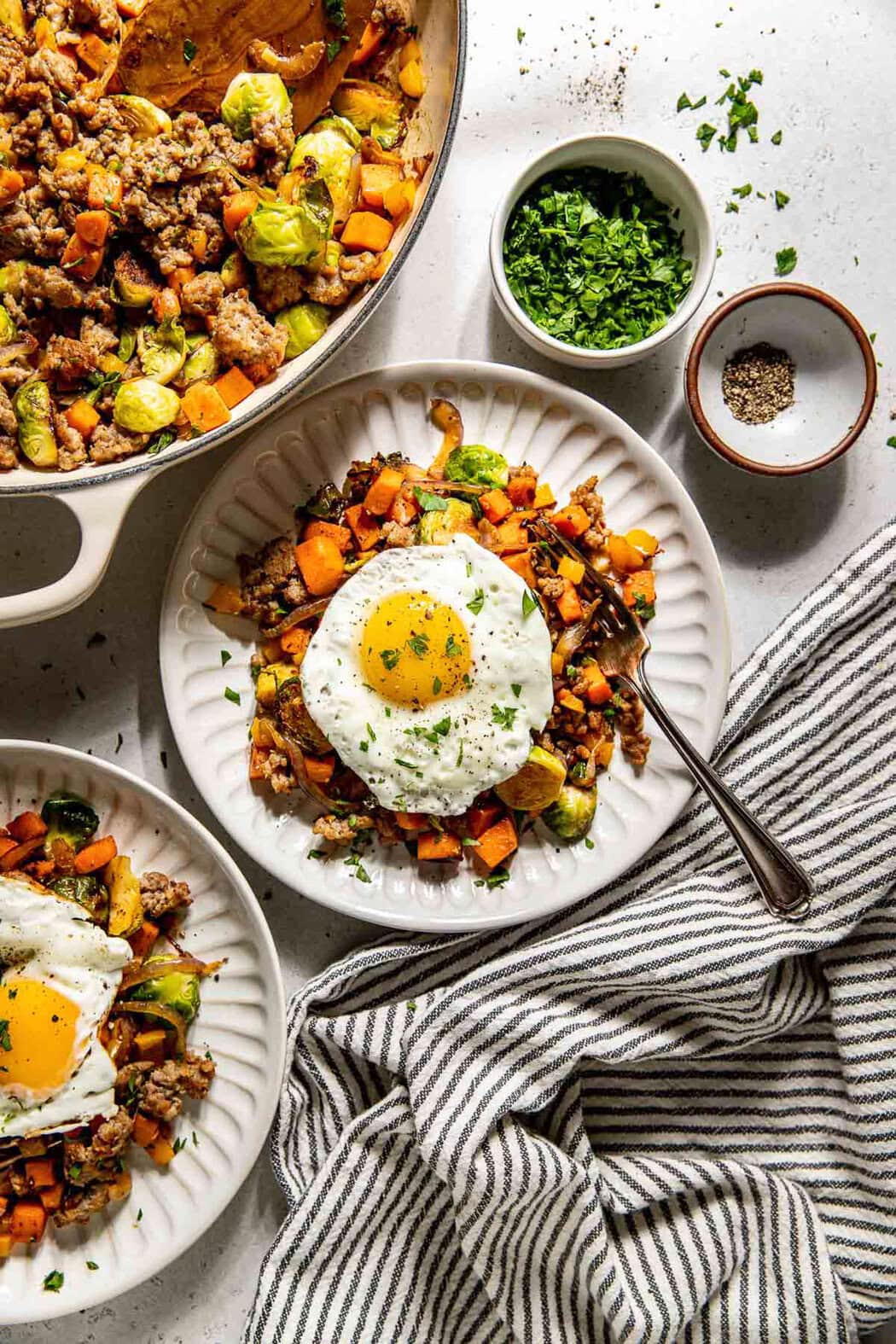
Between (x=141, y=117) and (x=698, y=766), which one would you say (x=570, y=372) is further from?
(x=141, y=117)

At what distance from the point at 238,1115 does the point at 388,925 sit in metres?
0.86

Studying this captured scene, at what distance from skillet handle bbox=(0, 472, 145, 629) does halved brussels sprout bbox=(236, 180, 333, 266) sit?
29.0 inches

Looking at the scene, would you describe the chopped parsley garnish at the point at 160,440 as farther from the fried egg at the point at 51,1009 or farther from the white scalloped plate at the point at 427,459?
the fried egg at the point at 51,1009

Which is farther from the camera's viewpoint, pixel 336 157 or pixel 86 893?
pixel 86 893

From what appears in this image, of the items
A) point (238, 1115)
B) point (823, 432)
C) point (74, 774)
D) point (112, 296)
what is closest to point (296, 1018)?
point (238, 1115)

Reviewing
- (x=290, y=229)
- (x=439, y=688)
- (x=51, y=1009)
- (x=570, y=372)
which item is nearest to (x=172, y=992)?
(x=51, y=1009)

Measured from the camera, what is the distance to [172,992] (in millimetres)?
3689

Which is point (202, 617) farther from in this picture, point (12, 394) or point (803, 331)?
point (803, 331)

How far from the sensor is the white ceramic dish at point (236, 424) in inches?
118

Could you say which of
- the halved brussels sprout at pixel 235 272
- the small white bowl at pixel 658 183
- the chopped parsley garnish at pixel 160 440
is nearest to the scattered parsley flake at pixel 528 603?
the small white bowl at pixel 658 183

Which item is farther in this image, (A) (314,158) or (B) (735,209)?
(B) (735,209)

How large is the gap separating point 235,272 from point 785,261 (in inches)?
79.3

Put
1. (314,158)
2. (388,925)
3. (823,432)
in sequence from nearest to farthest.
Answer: (314,158), (388,925), (823,432)

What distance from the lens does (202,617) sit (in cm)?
369
